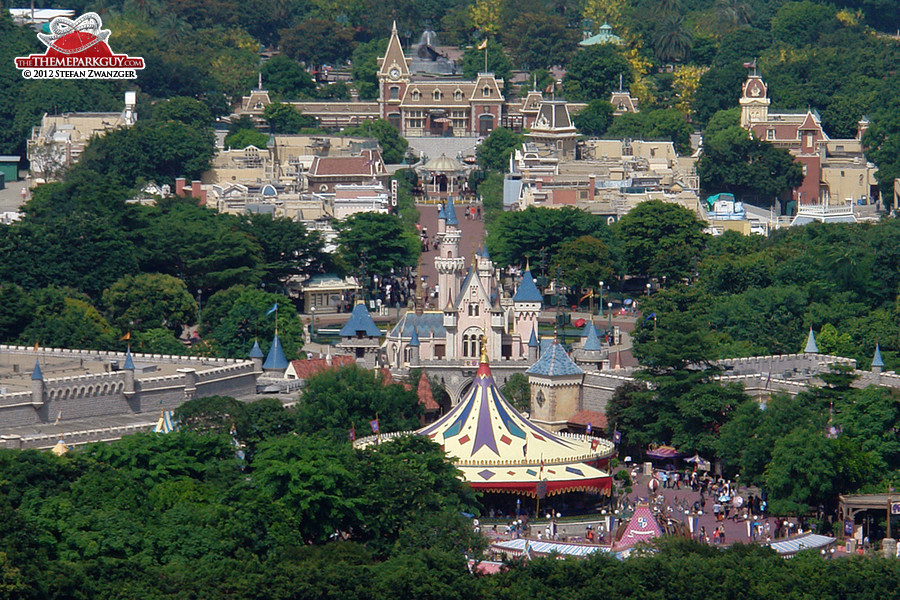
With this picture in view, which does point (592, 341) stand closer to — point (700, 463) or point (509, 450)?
point (700, 463)

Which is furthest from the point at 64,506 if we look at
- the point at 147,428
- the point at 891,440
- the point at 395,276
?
the point at 395,276

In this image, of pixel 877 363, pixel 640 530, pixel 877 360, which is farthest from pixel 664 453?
pixel 640 530

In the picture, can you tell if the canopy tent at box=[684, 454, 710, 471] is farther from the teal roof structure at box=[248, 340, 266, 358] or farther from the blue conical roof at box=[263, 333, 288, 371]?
the teal roof structure at box=[248, 340, 266, 358]

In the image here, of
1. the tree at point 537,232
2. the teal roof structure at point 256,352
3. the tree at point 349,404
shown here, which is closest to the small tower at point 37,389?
the tree at point 349,404

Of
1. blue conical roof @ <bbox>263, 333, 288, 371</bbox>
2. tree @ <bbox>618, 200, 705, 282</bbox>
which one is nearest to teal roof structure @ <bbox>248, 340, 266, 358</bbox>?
blue conical roof @ <bbox>263, 333, 288, 371</bbox>

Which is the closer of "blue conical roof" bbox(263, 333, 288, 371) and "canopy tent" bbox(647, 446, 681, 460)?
"canopy tent" bbox(647, 446, 681, 460)
